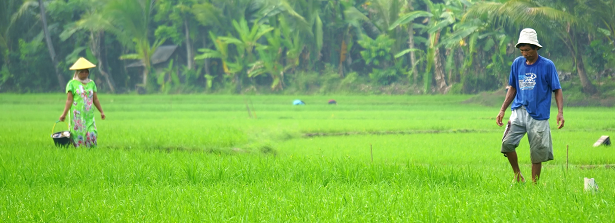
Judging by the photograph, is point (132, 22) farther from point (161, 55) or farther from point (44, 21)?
point (44, 21)

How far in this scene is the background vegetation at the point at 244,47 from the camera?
969 inches

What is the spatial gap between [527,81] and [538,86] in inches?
3.4

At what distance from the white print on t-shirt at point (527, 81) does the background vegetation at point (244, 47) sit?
56.9 feet

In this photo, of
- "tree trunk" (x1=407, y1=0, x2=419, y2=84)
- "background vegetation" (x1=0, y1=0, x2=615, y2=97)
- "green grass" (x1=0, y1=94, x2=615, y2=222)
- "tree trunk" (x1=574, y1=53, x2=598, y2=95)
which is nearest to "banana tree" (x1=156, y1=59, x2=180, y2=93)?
"background vegetation" (x1=0, y1=0, x2=615, y2=97)

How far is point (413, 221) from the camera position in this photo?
3.33m

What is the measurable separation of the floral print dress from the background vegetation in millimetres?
16234

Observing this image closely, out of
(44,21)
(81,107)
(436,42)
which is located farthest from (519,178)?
(44,21)

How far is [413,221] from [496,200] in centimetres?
83

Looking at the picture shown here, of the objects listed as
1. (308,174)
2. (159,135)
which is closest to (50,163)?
(308,174)

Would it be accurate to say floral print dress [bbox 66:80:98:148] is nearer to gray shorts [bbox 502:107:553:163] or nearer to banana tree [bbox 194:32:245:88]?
gray shorts [bbox 502:107:553:163]

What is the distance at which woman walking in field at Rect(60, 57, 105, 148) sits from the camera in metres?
7.02

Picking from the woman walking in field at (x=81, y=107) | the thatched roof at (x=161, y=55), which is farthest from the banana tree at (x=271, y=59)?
the woman walking in field at (x=81, y=107)

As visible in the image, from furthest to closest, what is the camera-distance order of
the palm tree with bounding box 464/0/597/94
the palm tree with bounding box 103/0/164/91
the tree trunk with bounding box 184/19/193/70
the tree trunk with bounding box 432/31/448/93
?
the tree trunk with bounding box 184/19/193/70, the palm tree with bounding box 103/0/164/91, the tree trunk with bounding box 432/31/448/93, the palm tree with bounding box 464/0/597/94

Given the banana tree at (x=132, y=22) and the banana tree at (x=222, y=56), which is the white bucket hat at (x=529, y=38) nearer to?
the banana tree at (x=222, y=56)
